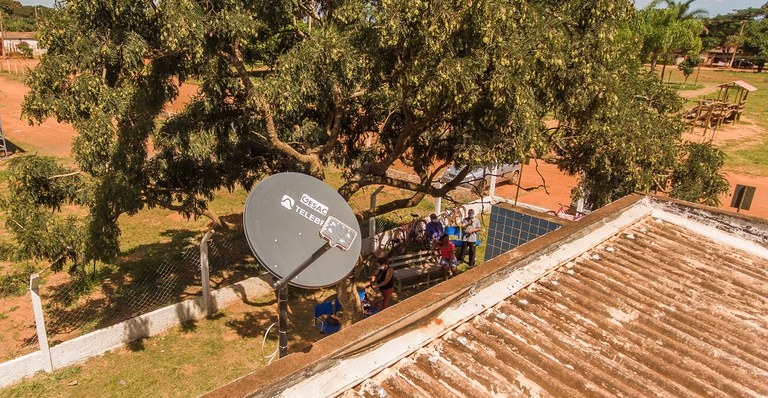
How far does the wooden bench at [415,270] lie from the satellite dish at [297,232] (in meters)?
7.18

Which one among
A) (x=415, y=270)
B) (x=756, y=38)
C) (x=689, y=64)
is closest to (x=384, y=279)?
(x=415, y=270)

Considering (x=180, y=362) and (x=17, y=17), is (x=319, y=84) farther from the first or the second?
(x=17, y=17)

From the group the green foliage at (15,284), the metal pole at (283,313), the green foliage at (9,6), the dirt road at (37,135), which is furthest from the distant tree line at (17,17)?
the metal pole at (283,313)

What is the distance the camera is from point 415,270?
37.1 feet

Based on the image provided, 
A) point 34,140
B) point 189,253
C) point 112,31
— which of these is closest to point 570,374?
point 112,31

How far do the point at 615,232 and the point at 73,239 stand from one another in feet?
24.5

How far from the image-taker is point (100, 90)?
6441 millimetres

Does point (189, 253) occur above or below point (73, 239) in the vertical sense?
below

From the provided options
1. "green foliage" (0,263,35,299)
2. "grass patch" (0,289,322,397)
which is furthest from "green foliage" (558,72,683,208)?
"green foliage" (0,263,35,299)

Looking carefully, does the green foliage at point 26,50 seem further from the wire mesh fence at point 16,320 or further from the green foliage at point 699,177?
the green foliage at point 699,177

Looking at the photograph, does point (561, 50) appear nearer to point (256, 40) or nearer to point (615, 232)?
point (615, 232)

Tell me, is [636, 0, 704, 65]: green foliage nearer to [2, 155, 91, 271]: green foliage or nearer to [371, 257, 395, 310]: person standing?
[371, 257, 395, 310]: person standing

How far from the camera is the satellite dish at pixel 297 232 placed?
3.20 m

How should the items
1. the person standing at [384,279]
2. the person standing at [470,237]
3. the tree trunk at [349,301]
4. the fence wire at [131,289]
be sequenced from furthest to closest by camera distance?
1. the person standing at [470,237]
2. the fence wire at [131,289]
3. the person standing at [384,279]
4. the tree trunk at [349,301]
